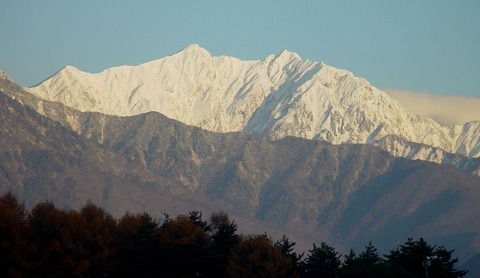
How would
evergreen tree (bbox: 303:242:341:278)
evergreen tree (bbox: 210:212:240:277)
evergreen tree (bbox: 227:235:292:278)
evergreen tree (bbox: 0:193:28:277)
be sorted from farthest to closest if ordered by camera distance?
1. evergreen tree (bbox: 303:242:341:278)
2. evergreen tree (bbox: 210:212:240:277)
3. evergreen tree (bbox: 227:235:292:278)
4. evergreen tree (bbox: 0:193:28:277)

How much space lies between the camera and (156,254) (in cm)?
17862

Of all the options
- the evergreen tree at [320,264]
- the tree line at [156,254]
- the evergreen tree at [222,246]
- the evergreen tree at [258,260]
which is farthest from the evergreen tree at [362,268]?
the evergreen tree at [222,246]

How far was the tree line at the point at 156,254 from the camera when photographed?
556 feet

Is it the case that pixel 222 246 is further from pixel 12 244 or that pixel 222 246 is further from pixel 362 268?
pixel 12 244

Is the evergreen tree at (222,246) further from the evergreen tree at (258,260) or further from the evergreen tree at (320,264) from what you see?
the evergreen tree at (320,264)

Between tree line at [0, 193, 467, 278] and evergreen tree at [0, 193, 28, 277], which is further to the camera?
tree line at [0, 193, 467, 278]

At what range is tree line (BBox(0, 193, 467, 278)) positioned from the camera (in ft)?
556

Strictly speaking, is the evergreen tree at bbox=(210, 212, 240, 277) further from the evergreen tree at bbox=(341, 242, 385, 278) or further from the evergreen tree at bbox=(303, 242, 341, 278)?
the evergreen tree at bbox=(341, 242, 385, 278)

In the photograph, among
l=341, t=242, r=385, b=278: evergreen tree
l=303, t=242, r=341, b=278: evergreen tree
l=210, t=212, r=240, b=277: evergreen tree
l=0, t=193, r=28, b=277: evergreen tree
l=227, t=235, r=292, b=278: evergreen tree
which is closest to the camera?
l=341, t=242, r=385, b=278: evergreen tree

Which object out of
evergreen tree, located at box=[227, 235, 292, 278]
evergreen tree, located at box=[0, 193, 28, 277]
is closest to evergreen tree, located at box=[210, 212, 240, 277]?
evergreen tree, located at box=[227, 235, 292, 278]

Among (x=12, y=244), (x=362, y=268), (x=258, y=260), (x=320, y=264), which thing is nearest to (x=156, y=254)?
(x=258, y=260)

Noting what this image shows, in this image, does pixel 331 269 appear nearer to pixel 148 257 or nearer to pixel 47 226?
pixel 148 257

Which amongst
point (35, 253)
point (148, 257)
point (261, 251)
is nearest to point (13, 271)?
point (35, 253)

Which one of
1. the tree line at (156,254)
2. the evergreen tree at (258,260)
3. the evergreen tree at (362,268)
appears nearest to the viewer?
the evergreen tree at (362,268)
